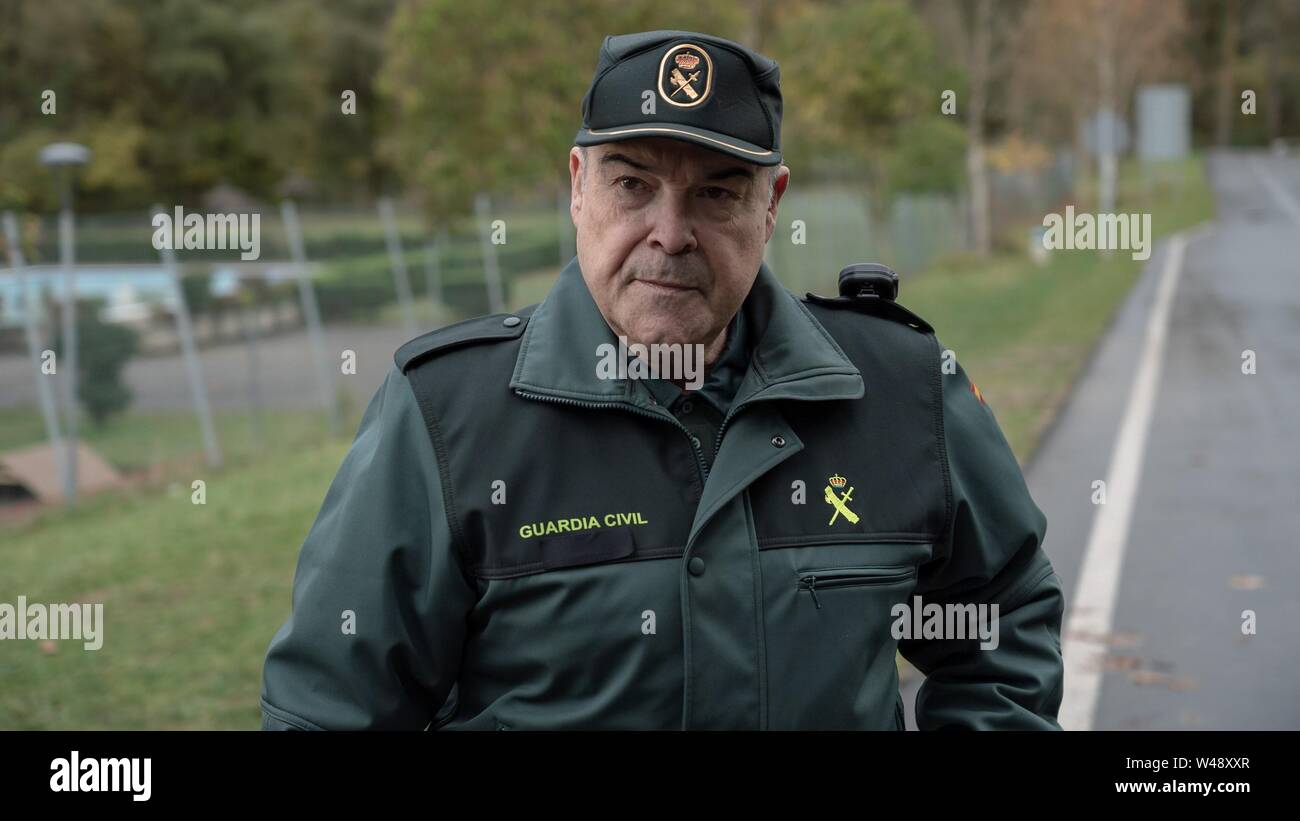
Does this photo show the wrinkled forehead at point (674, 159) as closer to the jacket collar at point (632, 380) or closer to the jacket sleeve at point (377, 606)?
the jacket collar at point (632, 380)

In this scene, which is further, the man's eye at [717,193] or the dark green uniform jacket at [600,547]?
the man's eye at [717,193]

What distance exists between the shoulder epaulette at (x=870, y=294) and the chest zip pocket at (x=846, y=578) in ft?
1.58

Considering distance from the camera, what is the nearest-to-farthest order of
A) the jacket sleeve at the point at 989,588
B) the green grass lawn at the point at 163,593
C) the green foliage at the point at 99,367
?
the jacket sleeve at the point at 989,588 → the green grass lawn at the point at 163,593 → the green foliage at the point at 99,367

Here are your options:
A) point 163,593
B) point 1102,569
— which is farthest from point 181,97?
point 1102,569

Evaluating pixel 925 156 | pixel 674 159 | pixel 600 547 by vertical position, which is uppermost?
pixel 925 156

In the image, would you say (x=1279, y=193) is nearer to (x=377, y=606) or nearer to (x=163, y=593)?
(x=163, y=593)

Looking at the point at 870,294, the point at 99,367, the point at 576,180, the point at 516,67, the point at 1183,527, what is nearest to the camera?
the point at 576,180

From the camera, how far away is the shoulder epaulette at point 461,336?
2150mm

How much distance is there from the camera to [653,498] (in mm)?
2070

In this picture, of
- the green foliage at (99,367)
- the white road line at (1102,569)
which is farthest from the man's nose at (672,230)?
the green foliage at (99,367)

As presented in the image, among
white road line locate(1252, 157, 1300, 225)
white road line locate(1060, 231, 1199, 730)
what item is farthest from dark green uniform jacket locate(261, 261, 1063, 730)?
white road line locate(1252, 157, 1300, 225)

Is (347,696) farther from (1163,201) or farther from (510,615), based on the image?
(1163,201)

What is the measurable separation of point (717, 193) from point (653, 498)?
0.48m
